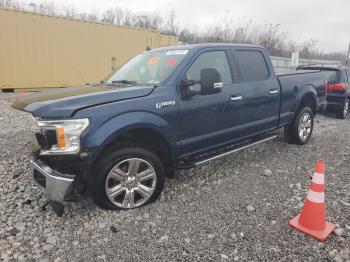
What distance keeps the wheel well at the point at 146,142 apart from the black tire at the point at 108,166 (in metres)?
0.09

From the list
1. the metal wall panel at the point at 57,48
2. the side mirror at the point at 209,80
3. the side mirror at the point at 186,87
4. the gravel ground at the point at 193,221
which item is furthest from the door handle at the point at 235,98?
the metal wall panel at the point at 57,48

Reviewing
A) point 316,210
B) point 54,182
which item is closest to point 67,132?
point 54,182

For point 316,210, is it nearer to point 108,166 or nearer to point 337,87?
point 108,166

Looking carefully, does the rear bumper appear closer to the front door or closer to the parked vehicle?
the front door

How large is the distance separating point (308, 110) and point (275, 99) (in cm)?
132

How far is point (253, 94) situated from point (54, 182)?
118 inches

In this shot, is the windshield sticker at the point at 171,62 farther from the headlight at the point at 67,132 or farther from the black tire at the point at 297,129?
the black tire at the point at 297,129

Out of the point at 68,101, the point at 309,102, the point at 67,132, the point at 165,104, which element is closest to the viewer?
the point at 67,132

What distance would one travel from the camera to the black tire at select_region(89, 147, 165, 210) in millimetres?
3158

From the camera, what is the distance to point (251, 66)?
4770mm

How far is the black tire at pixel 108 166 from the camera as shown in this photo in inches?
124

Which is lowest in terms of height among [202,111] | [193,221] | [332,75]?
[193,221]

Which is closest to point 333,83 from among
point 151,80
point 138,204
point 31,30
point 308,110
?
point 308,110

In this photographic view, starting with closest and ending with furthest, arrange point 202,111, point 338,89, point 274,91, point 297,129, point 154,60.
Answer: point 202,111
point 154,60
point 274,91
point 297,129
point 338,89
